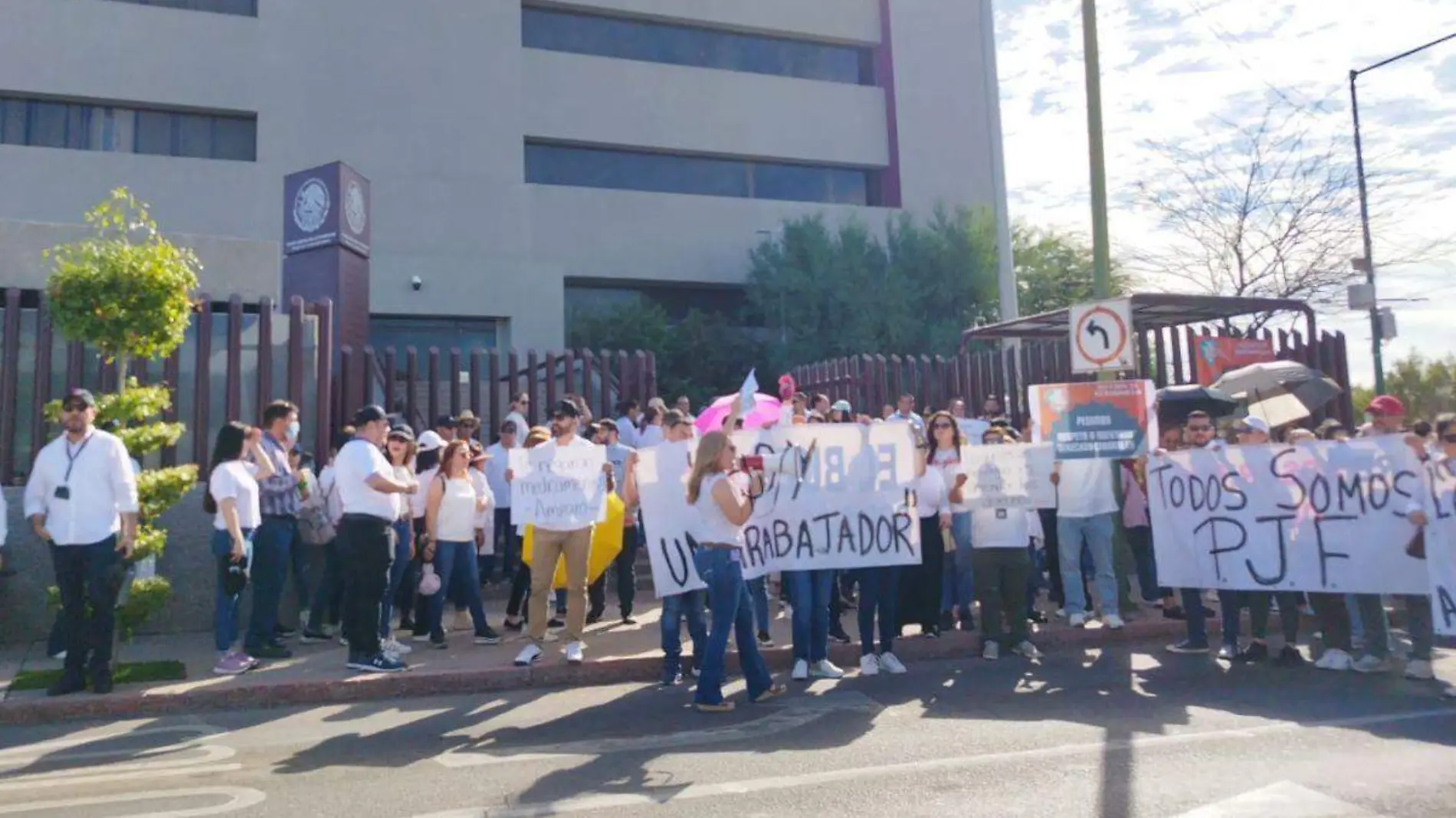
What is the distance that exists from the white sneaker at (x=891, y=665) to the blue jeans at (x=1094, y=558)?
206 cm

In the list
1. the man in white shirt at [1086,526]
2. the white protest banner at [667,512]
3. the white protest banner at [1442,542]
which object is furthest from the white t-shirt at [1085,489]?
the white protest banner at [667,512]

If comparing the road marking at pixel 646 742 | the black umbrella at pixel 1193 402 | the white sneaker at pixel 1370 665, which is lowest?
the road marking at pixel 646 742

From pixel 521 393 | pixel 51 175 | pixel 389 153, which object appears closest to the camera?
pixel 521 393

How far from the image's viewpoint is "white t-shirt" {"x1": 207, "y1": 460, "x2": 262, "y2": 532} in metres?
8.13

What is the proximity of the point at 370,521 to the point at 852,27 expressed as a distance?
28854mm

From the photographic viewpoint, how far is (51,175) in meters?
25.0

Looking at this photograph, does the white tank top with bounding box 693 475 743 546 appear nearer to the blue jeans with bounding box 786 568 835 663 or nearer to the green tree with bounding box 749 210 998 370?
the blue jeans with bounding box 786 568 835 663

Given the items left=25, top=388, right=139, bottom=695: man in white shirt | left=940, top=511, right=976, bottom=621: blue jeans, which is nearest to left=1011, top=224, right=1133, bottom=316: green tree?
left=940, top=511, right=976, bottom=621: blue jeans

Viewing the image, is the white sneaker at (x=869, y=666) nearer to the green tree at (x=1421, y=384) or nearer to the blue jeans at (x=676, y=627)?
the blue jeans at (x=676, y=627)

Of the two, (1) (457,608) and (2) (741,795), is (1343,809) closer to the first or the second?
(2) (741,795)

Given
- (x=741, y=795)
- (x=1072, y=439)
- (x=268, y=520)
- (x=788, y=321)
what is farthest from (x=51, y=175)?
(x=741, y=795)

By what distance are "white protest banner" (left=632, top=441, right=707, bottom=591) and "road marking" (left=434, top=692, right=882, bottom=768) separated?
4.49 feet

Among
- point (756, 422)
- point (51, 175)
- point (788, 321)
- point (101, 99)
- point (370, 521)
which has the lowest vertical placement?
point (370, 521)

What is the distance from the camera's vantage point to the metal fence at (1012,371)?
16.2 m
